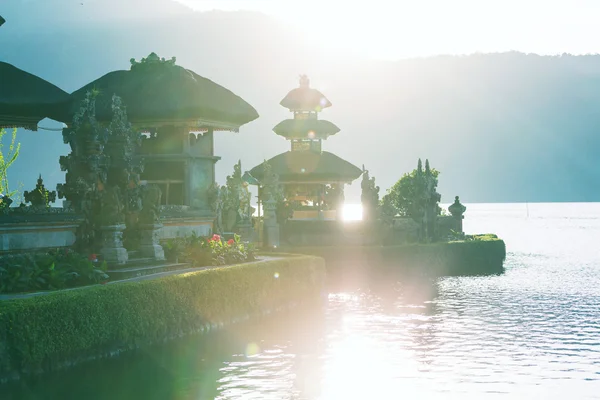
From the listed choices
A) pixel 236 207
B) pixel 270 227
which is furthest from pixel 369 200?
pixel 236 207

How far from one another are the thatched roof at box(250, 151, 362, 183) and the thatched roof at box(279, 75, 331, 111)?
6397 millimetres

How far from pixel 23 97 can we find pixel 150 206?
8406mm

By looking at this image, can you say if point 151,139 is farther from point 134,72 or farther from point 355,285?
point 355,285

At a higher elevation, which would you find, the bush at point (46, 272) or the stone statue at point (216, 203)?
the stone statue at point (216, 203)

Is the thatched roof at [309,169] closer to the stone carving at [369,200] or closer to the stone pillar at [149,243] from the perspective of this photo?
the stone carving at [369,200]

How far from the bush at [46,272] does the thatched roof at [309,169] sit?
161ft

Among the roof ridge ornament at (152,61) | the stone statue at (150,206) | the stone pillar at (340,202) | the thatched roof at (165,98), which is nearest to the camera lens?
the stone statue at (150,206)

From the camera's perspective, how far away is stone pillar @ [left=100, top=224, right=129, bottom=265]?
1176 inches

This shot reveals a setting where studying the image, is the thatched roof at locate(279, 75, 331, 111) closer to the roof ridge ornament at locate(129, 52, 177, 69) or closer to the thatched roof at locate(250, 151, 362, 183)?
the thatched roof at locate(250, 151, 362, 183)

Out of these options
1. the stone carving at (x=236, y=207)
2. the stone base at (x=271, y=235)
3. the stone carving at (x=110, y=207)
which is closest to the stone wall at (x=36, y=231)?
the stone carving at (x=110, y=207)

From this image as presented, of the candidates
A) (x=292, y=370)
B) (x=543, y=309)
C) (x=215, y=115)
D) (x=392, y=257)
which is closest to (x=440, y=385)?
(x=292, y=370)

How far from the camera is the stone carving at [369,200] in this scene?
198 ft

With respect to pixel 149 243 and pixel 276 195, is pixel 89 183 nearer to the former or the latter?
pixel 149 243

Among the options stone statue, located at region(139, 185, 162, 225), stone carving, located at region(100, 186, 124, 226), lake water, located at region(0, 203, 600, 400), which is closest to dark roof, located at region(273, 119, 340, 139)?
lake water, located at region(0, 203, 600, 400)
